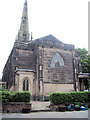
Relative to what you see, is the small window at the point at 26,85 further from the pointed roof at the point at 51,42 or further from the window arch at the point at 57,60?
the pointed roof at the point at 51,42

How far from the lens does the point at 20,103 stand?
1475 cm

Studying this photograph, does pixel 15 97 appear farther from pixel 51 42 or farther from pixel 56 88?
pixel 51 42

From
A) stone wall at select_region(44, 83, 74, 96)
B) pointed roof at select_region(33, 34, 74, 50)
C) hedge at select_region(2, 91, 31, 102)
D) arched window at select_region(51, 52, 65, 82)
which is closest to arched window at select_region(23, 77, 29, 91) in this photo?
stone wall at select_region(44, 83, 74, 96)

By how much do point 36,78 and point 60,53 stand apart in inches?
298

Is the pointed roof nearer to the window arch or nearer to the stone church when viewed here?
the stone church

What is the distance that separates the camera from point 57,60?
87.8ft

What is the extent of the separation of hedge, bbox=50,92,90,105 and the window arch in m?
9.60

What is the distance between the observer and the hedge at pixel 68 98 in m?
16.2

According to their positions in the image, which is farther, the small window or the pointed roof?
the pointed roof

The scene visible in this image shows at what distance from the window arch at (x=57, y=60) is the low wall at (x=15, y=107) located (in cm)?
1260

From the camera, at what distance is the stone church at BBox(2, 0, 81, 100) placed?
934 inches

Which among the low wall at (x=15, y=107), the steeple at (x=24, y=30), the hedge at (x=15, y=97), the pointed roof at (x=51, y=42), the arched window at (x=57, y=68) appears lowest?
the low wall at (x=15, y=107)

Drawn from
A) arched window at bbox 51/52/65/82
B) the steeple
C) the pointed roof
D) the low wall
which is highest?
the steeple

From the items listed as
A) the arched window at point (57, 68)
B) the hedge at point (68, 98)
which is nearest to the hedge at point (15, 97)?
the hedge at point (68, 98)
